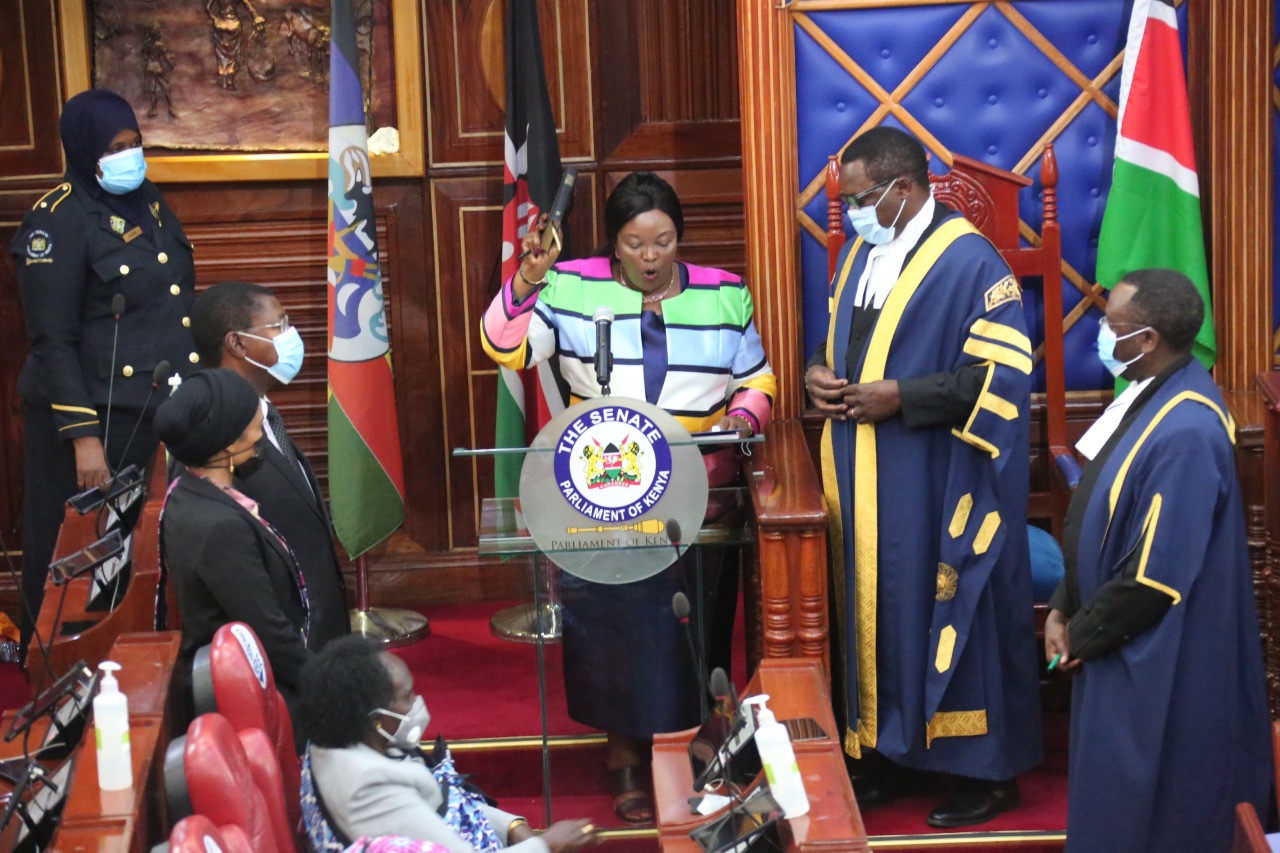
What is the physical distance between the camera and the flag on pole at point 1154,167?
4.40m

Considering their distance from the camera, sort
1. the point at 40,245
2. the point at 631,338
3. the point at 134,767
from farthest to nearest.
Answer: the point at 40,245 → the point at 631,338 → the point at 134,767

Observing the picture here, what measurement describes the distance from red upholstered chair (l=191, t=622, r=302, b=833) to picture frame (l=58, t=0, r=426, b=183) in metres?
2.80

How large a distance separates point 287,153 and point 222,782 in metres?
3.51

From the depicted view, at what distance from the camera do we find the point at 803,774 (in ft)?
9.34

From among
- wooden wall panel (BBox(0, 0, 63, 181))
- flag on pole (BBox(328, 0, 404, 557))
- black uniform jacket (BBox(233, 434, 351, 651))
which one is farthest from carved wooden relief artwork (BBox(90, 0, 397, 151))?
black uniform jacket (BBox(233, 434, 351, 651))

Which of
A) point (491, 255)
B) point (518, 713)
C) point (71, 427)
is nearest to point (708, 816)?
point (518, 713)

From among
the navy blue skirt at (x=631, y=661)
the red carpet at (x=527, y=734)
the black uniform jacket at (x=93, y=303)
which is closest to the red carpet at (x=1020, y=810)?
the red carpet at (x=527, y=734)

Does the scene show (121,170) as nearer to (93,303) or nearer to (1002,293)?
(93,303)

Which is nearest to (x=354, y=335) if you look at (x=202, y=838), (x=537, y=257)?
(x=537, y=257)

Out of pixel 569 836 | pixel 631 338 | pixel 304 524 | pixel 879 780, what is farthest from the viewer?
pixel 879 780

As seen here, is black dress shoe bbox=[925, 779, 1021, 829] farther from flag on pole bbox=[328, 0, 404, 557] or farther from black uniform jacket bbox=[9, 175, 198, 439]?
black uniform jacket bbox=[9, 175, 198, 439]

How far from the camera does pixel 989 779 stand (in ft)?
12.7

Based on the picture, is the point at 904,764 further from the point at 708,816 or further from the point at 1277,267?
the point at 1277,267

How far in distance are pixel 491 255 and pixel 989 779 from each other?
2629 millimetres
